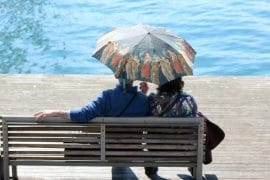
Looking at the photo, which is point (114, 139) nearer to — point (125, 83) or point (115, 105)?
point (115, 105)

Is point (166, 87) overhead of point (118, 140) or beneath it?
overhead

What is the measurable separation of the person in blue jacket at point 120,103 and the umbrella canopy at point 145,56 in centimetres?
19

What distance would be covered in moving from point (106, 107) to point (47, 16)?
33.1ft

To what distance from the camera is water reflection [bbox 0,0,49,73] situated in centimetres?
1191

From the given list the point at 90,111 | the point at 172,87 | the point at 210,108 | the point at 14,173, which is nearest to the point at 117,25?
the point at 210,108

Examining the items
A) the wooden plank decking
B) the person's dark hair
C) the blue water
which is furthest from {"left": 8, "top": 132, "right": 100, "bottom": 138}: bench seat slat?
the blue water

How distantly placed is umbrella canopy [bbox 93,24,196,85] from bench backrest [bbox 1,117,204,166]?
1.06ft

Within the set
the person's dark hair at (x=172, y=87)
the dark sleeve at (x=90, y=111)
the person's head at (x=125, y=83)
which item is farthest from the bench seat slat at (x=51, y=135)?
the person's dark hair at (x=172, y=87)

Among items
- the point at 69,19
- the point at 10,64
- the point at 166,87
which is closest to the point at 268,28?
the point at 69,19

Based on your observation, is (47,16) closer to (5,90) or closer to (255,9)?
(255,9)

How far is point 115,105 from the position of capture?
4758mm

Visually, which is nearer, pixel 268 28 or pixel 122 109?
pixel 122 109

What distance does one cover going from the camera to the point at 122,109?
479 cm

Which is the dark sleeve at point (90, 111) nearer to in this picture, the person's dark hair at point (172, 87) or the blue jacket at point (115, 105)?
the blue jacket at point (115, 105)
